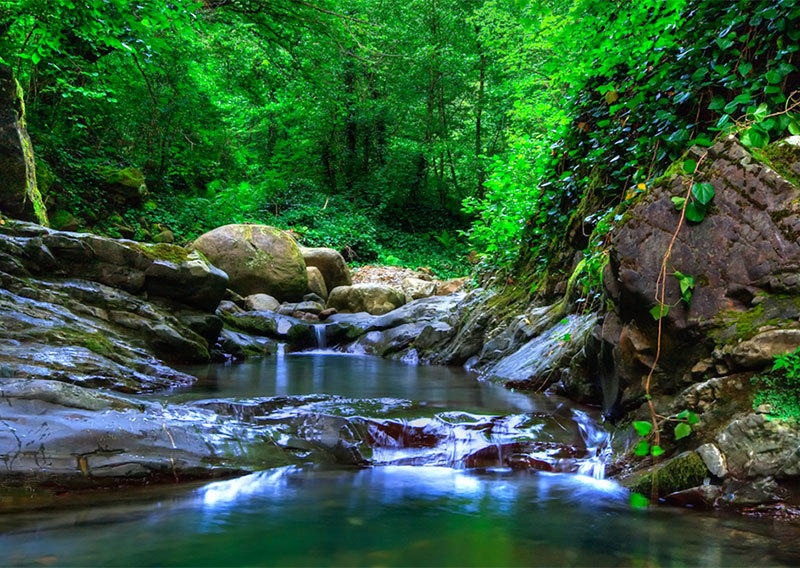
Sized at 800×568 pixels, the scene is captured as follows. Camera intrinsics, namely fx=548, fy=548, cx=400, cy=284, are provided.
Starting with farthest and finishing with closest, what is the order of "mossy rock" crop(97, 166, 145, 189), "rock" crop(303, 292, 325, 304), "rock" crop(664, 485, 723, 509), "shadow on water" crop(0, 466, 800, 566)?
"mossy rock" crop(97, 166, 145, 189) → "rock" crop(303, 292, 325, 304) → "rock" crop(664, 485, 723, 509) → "shadow on water" crop(0, 466, 800, 566)

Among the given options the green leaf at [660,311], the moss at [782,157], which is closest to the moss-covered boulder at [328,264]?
the green leaf at [660,311]

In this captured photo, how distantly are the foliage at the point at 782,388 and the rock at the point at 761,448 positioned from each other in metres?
0.07

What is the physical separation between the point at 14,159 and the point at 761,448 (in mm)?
11228

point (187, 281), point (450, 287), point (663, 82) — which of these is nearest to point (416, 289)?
point (450, 287)

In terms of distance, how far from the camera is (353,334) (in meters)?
11.8

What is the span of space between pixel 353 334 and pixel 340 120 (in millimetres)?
14290

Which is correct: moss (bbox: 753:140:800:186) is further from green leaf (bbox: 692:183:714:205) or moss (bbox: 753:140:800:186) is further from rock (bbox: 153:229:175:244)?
rock (bbox: 153:229:175:244)

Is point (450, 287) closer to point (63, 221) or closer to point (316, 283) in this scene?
point (316, 283)

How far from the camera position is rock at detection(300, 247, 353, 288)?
621 inches

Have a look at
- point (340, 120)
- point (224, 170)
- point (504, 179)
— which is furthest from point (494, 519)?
point (340, 120)

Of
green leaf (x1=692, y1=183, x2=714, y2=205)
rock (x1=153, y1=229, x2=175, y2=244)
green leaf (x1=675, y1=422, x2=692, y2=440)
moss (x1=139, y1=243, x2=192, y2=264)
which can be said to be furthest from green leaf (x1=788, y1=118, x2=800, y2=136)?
rock (x1=153, y1=229, x2=175, y2=244)

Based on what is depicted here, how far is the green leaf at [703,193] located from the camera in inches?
132

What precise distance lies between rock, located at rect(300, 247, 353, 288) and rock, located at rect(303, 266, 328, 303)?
45 cm

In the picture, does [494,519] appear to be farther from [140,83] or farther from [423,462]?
[140,83]
